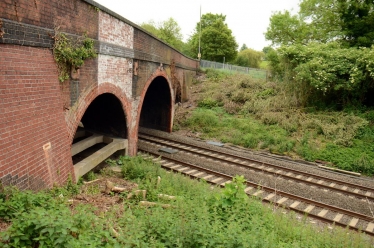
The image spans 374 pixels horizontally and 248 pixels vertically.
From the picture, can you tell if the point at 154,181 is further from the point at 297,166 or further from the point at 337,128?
the point at 337,128

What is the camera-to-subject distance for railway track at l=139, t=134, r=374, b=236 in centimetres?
752

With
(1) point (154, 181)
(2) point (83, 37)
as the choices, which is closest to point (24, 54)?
(2) point (83, 37)

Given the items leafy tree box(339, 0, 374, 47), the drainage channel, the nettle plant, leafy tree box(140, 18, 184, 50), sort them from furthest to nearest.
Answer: leafy tree box(140, 18, 184, 50) → leafy tree box(339, 0, 374, 47) → the drainage channel → the nettle plant

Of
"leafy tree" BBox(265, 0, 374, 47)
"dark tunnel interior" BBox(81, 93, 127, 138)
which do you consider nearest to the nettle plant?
"dark tunnel interior" BBox(81, 93, 127, 138)

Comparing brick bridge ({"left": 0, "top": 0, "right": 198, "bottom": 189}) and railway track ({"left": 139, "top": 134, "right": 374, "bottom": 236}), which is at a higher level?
brick bridge ({"left": 0, "top": 0, "right": 198, "bottom": 189})

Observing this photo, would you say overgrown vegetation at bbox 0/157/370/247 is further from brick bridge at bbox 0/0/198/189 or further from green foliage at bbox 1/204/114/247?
brick bridge at bbox 0/0/198/189

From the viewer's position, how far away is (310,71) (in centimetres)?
1501

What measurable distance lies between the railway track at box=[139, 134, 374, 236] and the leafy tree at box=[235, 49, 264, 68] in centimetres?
3578

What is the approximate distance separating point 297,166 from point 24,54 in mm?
10262

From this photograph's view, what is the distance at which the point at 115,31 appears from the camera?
824cm

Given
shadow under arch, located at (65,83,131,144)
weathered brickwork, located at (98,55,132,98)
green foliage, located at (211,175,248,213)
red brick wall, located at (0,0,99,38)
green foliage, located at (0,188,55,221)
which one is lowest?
green foliage, located at (211,175,248,213)

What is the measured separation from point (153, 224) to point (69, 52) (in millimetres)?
3856

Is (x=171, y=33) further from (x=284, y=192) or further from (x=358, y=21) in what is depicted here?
(x=284, y=192)

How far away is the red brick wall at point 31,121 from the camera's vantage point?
425cm
